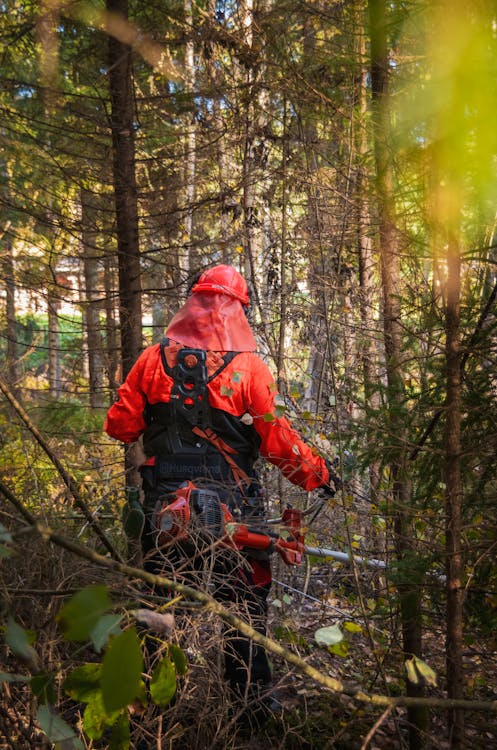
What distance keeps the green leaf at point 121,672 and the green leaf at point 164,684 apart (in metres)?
0.44

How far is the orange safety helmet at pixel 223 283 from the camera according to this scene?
4.10m

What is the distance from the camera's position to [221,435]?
3.79 meters

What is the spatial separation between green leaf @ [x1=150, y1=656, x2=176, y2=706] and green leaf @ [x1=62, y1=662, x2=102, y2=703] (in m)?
0.16

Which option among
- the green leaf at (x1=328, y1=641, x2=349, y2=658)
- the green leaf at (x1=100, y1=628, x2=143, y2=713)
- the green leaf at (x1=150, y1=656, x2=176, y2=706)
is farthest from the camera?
the green leaf at (x1=328, y1=641, x2=349, y2=658)

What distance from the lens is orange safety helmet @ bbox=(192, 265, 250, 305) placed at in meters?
4.10

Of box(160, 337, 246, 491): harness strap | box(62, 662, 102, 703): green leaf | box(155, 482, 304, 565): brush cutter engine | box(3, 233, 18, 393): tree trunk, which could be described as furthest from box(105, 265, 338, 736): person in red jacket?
box(62, 662, 102, 703): green leaf

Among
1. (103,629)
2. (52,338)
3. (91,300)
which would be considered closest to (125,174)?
(91,300)

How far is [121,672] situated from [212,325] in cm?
303

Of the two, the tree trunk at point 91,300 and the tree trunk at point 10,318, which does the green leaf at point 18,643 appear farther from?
the tree trunk at point 91,300

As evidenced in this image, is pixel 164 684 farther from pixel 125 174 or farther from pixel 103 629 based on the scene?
pixel 125 174

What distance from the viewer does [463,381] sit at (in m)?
2.69

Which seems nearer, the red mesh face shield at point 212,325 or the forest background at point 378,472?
the forest background at point 378,472

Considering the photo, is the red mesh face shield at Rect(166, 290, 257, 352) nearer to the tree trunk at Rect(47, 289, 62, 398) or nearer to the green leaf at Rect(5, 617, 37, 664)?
the tree trunk at Rect(47, 289, 62, 398)

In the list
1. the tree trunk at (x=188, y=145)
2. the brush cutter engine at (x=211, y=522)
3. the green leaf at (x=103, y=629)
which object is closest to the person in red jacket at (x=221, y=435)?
the brush cutter engine at (x=211, y=522)
